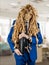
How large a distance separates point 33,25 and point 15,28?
30cm

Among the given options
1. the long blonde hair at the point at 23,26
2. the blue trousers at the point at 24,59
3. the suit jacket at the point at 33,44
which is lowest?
the blue trousers at the point at 24,59

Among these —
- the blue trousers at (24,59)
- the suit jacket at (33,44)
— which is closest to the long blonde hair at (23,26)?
the suit jacket at (33,44)

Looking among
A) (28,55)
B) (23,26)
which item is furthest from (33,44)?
(23,26)

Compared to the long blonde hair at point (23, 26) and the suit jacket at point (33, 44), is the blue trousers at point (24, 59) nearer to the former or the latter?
the suit jacket at point (33, 44)

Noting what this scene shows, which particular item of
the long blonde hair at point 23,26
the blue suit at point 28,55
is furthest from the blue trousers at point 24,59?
the long blonde hair at point 23,26

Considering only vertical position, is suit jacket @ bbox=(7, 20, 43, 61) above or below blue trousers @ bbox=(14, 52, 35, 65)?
above

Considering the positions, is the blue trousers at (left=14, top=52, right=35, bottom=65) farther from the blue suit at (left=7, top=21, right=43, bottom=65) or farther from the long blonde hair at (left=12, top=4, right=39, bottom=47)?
the long blonde hair at (left=12, top=4, right=39, bottom=47)

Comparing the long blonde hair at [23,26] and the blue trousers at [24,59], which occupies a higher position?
the long blonde hair at [23,26]

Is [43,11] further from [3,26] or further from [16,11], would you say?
[3,26]

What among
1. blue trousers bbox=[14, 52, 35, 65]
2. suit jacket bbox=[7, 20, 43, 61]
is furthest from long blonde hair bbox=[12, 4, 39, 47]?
blue trousers bbox=[14, 52, 35, 65]

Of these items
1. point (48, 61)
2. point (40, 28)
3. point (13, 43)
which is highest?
point (40, 28)

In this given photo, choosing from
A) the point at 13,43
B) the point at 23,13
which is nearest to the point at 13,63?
the point at 13,43

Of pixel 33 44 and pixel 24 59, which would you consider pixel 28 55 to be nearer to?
pixel 24 59

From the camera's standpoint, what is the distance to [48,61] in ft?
8.84
